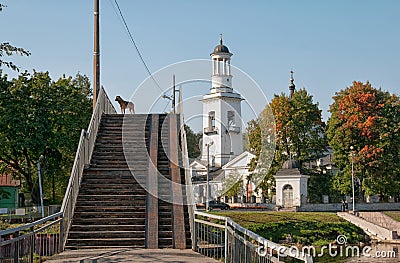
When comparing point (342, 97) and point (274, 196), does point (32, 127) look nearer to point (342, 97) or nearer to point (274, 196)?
point (274, 196)

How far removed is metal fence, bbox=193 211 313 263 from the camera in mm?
7453

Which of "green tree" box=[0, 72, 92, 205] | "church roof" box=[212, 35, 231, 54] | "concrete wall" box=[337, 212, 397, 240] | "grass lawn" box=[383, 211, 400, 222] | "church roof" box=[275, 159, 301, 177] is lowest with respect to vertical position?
"concrete wall" box=[337, 212, 397, 240]

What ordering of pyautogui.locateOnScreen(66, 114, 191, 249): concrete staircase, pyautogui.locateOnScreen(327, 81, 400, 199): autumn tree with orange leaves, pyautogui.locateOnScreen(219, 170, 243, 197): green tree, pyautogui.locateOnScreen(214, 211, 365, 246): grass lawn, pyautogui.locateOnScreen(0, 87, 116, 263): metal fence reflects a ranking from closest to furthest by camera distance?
1. pyautogui.locateOnScreen(0, 87, 116, 263): metal fence
2. pyautogui.locateOnScreen(66, 114, 191, 249): concrete staircase
3. pyautogui.locateOnScreen(214, 211, 365, 246): grass lawn
4. pyautogui.locateOnScreen(327, 81, 400, 199): autumn tree with orange leaves
5. pyautogui.locateOnScreen(219, 170, 243, 197): green tree

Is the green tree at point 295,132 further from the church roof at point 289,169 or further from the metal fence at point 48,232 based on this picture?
the metal fence at point 48,232

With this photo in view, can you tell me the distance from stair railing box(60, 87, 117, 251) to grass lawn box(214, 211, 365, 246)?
1749cm

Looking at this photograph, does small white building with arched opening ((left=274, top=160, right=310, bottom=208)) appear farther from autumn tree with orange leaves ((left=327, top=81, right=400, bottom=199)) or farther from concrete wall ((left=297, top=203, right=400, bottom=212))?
autumn tree with orange leaves ((left=327, top=81, right=400, bottom=199))

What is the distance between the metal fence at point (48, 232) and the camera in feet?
29.8

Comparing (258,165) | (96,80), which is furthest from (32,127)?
(258,165)

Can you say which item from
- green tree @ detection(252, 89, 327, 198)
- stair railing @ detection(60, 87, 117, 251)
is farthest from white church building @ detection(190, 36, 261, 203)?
stair railing @ detection(60, 87, 117, 251)

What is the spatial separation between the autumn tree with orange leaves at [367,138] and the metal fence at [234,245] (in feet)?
128

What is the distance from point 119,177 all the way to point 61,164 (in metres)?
27.3

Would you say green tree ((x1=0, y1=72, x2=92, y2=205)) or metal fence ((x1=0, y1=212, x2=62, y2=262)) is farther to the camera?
green tree ((x1=0, y1=72, x2=92, y2=205))

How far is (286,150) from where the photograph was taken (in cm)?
5509

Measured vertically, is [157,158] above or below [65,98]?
below
